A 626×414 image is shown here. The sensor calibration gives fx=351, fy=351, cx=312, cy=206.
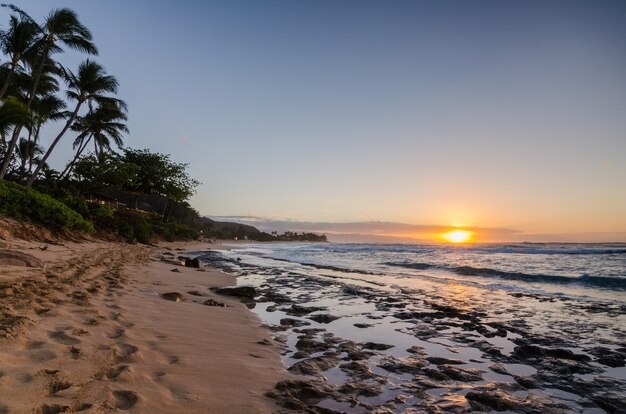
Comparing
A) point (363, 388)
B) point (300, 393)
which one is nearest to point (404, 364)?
point (363, 388)

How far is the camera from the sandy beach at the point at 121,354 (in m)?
2.35

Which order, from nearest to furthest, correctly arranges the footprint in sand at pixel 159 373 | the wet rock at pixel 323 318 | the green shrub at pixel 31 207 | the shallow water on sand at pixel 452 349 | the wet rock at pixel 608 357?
the footprint in sand at pixel 159 373 → the shallow water on sand at pixel 452 349 → the wet rock at pixel 608 357 → the wet rock at pixel 323 318 → the green shrub at pixel 31 207

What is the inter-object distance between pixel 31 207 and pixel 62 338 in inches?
568

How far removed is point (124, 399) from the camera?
2.38 metres

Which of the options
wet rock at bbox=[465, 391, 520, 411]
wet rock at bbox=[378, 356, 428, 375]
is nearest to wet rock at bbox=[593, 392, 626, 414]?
wet rock at bbox=[465, 391, 520, 411]

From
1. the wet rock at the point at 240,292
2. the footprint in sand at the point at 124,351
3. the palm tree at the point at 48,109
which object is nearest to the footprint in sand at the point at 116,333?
the footprint in sand at the point at 124,351

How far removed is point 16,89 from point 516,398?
108ft

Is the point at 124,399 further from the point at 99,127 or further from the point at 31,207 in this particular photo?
the point at 99,127

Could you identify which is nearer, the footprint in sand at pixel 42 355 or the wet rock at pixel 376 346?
the footprint in sand at pixel 42 355

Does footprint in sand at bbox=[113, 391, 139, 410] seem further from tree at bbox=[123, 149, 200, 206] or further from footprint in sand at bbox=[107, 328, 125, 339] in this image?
tree at bbox=[123, 149, 200, 206]

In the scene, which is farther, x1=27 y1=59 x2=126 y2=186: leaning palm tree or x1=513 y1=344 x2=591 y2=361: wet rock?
x1=27 y1=59 x2=126 y2=186: leaning palm tree

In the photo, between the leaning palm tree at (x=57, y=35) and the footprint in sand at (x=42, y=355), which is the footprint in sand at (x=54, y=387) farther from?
the leaning palm tree at (x=57, y=35)

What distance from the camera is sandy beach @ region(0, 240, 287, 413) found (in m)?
2.35

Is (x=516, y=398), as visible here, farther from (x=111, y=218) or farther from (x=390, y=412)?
(x=111, y=218)
